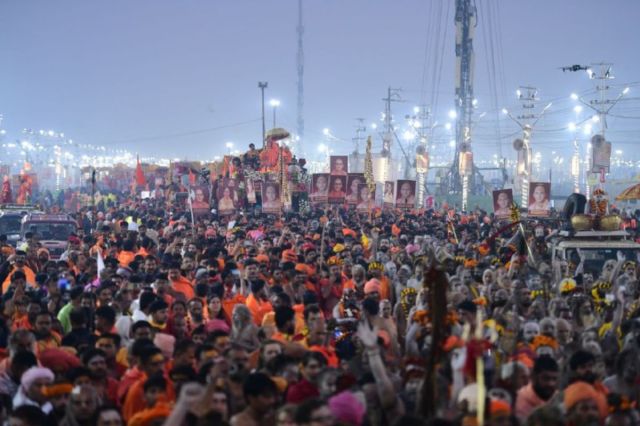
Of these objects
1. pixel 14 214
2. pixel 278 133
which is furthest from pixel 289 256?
pixel 278 133

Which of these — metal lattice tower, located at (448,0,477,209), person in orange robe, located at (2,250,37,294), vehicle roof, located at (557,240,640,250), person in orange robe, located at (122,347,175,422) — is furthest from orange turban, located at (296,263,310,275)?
metal lattice tower, located at (448,0,477,209)

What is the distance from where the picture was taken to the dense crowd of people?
655 cm

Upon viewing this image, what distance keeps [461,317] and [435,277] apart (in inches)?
136

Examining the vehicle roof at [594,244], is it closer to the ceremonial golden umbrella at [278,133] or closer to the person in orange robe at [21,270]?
the person in orange robe at [21,270]

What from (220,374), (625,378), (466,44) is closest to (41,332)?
(220,374)

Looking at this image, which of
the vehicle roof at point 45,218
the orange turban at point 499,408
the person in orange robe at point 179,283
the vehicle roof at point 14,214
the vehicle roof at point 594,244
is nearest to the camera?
the orange turban at point 499,408

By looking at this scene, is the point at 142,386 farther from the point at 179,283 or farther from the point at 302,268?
the point at 302,268

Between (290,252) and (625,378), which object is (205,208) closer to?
(290,252)

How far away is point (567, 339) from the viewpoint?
9438mm

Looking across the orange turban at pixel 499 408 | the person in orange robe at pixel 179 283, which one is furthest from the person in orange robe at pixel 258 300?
the orange turban at pixel 499 408

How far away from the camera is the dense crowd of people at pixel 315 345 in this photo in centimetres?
655

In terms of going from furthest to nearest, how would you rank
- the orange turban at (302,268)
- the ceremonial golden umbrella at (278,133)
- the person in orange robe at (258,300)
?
the ceremonial golden umbrella at (278,133)
the orange turban at (302,268)
the person in orange robe at (258,300)

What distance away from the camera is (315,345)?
28.7 ft

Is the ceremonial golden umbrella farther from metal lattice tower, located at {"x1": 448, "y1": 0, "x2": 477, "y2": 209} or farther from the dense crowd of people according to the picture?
metal lattice tower, located at {"x1": 448, "y1": 0, "x2": 477, "y2": 209}
